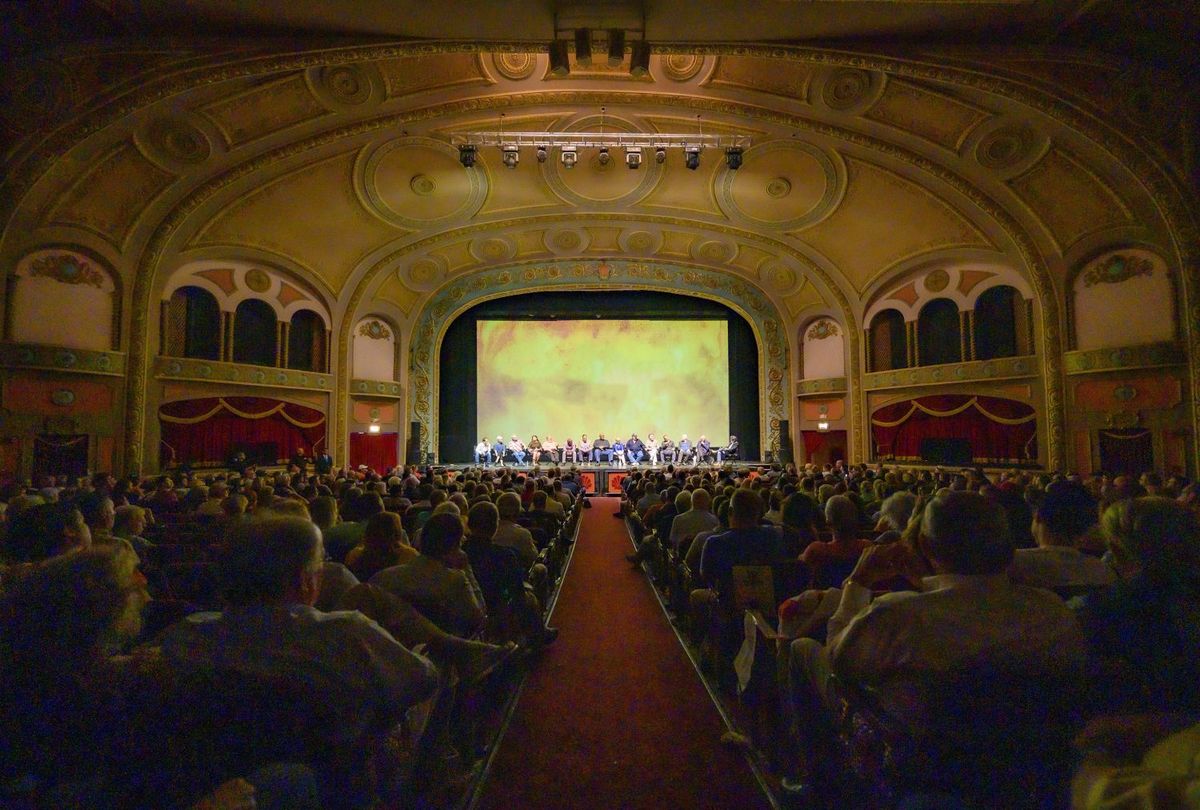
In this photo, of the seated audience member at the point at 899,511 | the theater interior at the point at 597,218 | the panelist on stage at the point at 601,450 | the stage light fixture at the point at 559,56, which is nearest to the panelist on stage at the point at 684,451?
the theater interior at the point at 597,218

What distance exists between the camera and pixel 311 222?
12320mm

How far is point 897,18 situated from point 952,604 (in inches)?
313

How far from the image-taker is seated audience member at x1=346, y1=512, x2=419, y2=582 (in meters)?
2.60

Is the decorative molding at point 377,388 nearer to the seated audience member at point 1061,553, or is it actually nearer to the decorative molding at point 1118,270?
the seated audience member at point 1061,553

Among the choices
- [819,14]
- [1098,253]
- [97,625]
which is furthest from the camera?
[1098,253]

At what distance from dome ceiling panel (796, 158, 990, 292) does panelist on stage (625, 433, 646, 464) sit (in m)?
6.73

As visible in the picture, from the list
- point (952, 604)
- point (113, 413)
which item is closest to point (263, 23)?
point (113, 413)

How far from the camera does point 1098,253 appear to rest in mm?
10148

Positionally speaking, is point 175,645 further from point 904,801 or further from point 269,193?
point 269,193

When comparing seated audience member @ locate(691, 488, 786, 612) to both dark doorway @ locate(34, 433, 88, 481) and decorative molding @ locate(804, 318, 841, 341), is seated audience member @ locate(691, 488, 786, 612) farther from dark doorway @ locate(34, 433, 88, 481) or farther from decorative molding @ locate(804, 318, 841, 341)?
decorative molding @ locate(804, 318, 841, 341)

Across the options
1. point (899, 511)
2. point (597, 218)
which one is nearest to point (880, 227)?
point (597, 218)

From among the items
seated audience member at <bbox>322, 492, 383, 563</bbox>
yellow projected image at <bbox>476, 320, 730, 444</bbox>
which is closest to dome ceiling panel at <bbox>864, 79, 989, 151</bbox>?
yellow projected image at <bbox>476, 320, 730, 444</bbox>

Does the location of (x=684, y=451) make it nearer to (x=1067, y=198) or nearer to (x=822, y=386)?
(x=822, y=386)

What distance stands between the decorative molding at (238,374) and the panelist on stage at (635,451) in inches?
307
